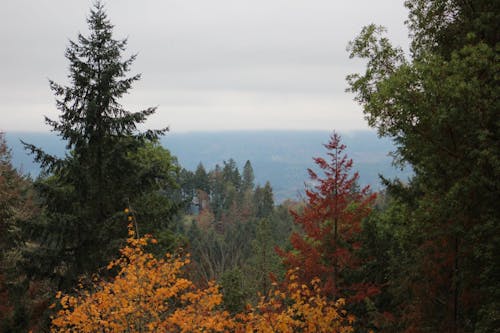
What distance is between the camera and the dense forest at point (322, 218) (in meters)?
8.70

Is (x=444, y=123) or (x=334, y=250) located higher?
(x=444, y=123)

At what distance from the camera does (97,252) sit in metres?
15.2

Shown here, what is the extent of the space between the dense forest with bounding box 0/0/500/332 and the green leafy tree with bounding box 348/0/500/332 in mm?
40

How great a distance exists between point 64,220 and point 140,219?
2.78 metres

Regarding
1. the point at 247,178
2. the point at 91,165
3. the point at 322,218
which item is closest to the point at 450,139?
the point at 322,218

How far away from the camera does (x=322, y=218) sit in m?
15.8

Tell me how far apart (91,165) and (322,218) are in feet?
29.3

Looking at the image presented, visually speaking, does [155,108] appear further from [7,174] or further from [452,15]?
[7,174]

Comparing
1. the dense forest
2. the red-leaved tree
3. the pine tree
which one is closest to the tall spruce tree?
the dense forest

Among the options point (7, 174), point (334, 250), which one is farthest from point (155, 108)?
point (7, 174)

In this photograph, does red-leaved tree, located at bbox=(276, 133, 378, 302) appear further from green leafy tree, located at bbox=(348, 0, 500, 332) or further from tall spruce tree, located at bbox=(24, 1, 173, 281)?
tall spruce tree, located at bbox=(24, 1, 173, 281)

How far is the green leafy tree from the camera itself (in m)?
8.21

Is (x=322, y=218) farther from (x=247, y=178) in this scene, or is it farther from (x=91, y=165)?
(x=247, y=178)

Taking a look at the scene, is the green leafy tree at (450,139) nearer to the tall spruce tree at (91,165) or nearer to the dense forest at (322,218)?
the dense forest at (322,218)
